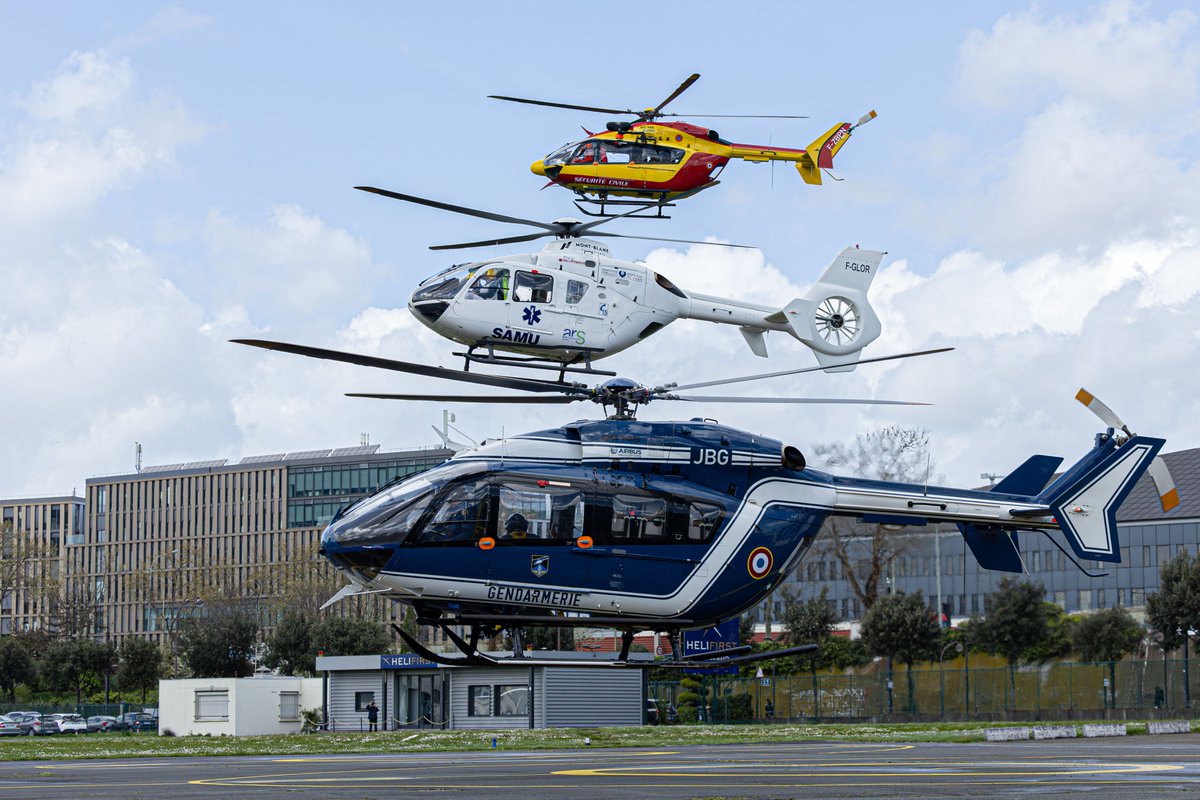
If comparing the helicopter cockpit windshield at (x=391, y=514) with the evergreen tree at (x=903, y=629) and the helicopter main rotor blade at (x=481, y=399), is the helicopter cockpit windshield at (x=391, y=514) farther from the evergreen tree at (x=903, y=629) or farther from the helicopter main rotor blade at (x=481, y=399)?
the evergreen tree at (x=903, y=629)

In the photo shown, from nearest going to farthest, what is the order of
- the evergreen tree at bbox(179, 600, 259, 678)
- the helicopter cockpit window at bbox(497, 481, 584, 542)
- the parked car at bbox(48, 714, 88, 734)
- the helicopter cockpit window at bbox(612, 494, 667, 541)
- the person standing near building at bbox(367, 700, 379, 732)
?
the helicopter cockpit window at bbox(497, 481, 584, 542), the helicopter cockpit window at bbox(612, 494, 667, 541), the person standing near building at bbox(367, 700, 379, 732), the parked car at bbox(48, 714, 88, 734), the evergreen tree at bbox(179, 600, 259, 678)

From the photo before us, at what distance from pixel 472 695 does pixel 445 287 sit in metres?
29.5

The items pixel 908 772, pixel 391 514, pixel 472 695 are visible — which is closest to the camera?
pixel 908 772

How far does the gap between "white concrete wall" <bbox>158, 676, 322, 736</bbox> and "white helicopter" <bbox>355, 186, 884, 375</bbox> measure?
A: 36.6 metres

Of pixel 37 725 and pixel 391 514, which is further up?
pixel 391 514

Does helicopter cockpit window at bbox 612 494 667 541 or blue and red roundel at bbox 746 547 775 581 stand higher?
helicopter cockpit window at bbox 612 494 667 541

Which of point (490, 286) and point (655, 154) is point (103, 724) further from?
point (490, 286)

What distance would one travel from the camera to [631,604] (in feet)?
79.9

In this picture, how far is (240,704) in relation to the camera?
210 feet

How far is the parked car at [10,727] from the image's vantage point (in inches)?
2766

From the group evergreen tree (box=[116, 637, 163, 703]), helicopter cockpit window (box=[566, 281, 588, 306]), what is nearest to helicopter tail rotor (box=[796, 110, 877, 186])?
helicopter cockpit window (box=[566, 281, 588, 306])

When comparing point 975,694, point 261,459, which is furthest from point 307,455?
point 975,694

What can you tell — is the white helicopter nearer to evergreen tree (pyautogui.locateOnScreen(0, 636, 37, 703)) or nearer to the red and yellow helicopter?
the red and yellow helicopter

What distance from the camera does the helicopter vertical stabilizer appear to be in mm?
35500
